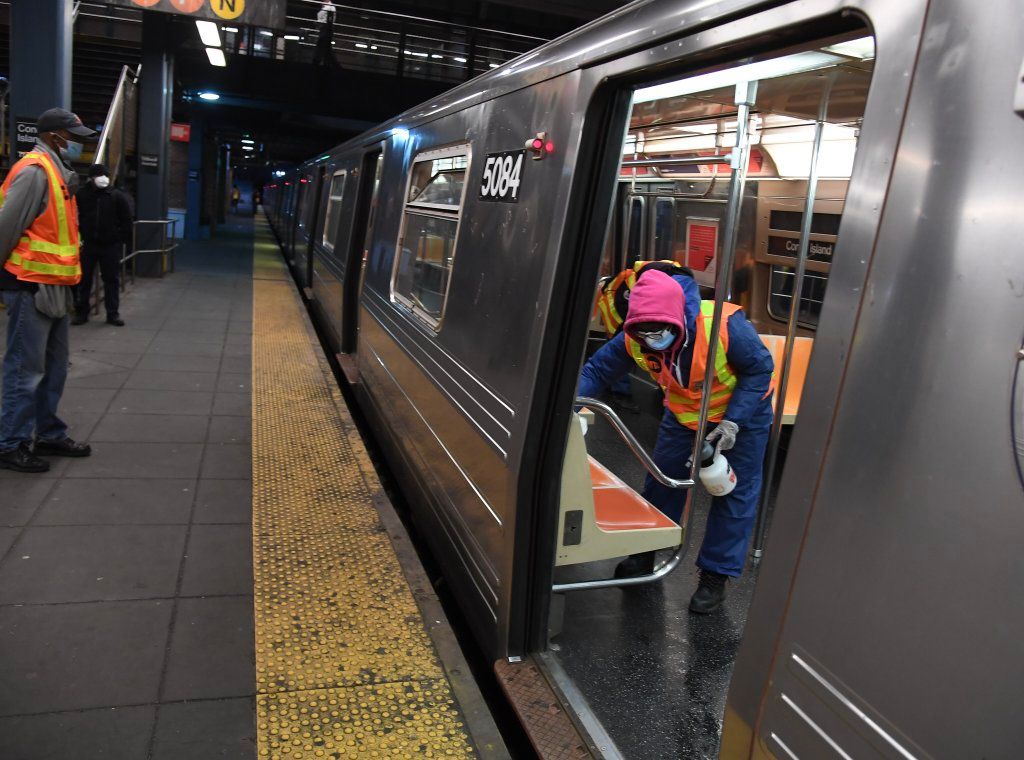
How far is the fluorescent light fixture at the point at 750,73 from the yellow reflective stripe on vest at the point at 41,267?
10.8 feet

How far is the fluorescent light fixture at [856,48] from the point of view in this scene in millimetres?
2268

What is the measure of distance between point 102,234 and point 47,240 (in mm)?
5388

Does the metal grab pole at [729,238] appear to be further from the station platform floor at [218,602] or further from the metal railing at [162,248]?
the metal railing at [162,248]

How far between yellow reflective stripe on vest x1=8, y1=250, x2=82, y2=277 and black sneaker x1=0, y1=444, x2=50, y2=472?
1058mm

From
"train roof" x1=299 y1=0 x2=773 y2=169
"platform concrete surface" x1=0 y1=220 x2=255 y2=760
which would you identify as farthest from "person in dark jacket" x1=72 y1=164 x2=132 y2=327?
"train roof" x1=299 y1=0 x2=773 y2=169

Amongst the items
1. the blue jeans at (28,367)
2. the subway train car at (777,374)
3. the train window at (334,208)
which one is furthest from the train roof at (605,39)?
the train window at (334,208)

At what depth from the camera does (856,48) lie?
91.0 inches

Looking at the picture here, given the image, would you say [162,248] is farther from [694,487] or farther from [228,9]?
[694,487]

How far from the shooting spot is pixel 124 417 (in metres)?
6.03

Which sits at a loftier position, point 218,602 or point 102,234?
point 102,234

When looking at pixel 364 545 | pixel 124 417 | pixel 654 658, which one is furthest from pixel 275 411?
pixel 654 658

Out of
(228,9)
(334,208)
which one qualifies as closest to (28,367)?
(334,208)

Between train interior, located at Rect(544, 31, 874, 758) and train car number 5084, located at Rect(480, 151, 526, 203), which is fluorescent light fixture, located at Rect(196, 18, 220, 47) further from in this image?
train car number 5084, located at Rect(480, 151, 526, 203)

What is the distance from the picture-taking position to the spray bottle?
326 centimetres
